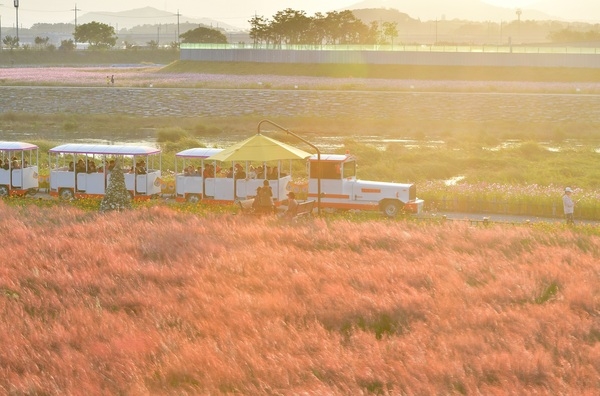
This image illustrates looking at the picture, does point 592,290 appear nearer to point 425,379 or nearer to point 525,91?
point 425,379

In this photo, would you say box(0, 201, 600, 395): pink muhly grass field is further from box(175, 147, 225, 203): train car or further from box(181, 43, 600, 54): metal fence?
box(181, 43, 600, 54): metal fence

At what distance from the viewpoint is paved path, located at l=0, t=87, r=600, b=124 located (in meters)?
86.9

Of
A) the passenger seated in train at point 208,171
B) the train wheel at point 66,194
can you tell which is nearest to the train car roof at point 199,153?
the passenger seated in train at point 208,171

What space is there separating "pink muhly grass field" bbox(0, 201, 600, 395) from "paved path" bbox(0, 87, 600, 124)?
64958 millimetres

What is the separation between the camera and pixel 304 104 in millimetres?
92125

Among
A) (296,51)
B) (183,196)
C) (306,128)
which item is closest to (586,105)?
(306,128)

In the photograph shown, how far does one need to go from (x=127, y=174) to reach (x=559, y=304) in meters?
21.4

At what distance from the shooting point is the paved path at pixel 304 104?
285ft

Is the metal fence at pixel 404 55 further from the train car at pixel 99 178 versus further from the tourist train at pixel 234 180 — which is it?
the train car at pixel 99 178

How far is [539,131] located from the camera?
247 ft

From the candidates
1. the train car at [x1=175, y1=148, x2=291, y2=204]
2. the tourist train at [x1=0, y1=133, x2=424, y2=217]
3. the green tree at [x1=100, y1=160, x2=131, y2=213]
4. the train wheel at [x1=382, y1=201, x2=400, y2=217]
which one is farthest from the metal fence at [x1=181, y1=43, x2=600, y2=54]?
the green tree at [x1=100, y1=160, x2=131, y2=213]

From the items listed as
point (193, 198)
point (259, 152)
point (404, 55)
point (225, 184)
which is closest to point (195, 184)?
point (193, 198)

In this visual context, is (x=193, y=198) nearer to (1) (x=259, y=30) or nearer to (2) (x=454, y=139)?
(2) (x=454, y=139)

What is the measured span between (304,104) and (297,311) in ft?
254
